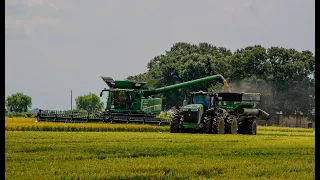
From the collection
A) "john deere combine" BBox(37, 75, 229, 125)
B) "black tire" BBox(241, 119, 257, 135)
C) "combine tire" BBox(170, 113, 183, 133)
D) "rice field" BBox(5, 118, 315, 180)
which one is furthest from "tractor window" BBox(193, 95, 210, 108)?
"rice field" BBox(5, 118, 315, 180)

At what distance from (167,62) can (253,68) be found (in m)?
20.4

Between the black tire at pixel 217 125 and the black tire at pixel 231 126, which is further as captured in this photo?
the black tire at pixel 231 126

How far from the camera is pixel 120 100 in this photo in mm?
59000

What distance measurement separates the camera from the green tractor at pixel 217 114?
43875 mm

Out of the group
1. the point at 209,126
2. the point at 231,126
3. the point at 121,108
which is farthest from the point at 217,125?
the point at 121,108

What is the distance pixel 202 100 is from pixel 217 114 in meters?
1.73

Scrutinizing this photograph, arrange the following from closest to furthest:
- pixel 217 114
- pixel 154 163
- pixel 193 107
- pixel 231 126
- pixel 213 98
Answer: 1. pixel 154 163
2. pixel 193 107
3. pixel 217 114
4. pixel 231 126
5. pixel 213 98

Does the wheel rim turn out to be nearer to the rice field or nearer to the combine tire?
the combine tire

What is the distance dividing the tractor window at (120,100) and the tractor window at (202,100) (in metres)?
14.2

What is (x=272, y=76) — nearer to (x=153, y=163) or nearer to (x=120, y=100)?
(x=120, y=100)

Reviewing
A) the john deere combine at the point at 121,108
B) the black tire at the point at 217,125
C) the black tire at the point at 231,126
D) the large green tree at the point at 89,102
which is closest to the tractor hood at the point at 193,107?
the black tire at the point at 217,125

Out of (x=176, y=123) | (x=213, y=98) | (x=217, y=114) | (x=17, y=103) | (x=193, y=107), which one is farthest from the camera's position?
(x=17, y=103)

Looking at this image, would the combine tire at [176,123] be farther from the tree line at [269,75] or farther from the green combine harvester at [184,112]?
the tree line at [269,75]

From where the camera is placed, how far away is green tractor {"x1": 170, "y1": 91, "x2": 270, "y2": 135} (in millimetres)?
43875
